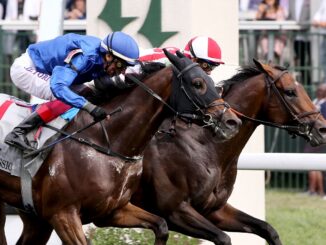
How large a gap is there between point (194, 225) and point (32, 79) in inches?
60.0

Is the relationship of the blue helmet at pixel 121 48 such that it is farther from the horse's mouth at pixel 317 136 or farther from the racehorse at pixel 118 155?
the horse's mouth at pixel 317 136

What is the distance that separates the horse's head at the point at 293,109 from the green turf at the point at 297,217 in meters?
2.49

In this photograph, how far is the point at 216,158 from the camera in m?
9.16

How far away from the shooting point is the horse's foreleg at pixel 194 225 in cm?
883

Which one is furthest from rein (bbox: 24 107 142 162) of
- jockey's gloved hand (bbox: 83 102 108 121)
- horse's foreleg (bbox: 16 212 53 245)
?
horse's foreleg (bbox: 16 212 53 245)

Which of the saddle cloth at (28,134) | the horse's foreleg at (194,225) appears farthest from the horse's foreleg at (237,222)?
the saddle cloth at (28,134)

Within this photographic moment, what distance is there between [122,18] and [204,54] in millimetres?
1799

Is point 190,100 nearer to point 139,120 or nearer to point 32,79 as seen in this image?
point 139,120

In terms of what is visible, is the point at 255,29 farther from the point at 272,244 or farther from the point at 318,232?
the point at 272,244

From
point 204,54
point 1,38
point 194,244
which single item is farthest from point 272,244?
point 1,38

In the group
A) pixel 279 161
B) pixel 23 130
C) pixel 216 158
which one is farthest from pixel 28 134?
pixel 279 161

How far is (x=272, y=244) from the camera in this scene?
924 cm

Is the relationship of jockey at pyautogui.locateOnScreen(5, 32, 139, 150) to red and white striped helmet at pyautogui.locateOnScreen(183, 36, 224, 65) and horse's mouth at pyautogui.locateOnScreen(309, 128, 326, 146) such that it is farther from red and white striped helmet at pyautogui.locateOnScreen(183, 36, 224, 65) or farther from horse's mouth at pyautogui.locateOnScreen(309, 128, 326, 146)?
horse's mouth at pyautogui.locateOnScreen(309, 128, 326, 146)

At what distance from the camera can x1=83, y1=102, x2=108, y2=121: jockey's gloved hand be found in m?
8.16
